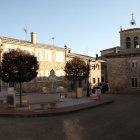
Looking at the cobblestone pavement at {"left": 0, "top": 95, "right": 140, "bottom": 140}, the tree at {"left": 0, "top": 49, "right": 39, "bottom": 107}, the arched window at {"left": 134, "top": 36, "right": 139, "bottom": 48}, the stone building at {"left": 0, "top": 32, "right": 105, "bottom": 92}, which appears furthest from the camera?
the arched window at {"left": 134, "top": 36, "right": 139, "bottom": 48}

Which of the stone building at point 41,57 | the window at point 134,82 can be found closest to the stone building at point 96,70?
the stone building at point 41,57

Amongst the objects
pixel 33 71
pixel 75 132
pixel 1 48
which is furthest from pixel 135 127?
pixel 1 48

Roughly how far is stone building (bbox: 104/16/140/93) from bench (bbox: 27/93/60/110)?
2135cm

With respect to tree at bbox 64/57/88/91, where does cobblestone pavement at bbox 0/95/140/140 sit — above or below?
below

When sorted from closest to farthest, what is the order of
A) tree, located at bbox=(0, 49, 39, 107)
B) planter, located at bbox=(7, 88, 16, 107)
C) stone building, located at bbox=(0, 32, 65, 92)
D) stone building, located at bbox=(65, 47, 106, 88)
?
planter, located at bbox=(7, 88, 16, 107) < tree, located at bbox=(0, 49, 39, 107) < stone building, located at bbox=(0, 32, 65, 92) < stone building, located at bbox=(65, 47, 106, 88)

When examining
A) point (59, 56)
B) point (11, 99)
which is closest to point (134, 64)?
point (59, 56)

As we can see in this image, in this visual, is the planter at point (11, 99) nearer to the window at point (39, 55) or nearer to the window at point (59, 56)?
the window at point (39, 55)

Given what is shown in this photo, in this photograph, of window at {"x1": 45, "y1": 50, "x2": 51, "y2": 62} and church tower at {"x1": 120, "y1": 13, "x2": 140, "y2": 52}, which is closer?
church tower at {"x1": 120, "y1": 13, "x2": 140, "y2": 52}

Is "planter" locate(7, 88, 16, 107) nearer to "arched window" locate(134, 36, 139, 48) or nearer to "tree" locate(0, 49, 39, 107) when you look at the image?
"tree" locate(0, 49, 39, 107)

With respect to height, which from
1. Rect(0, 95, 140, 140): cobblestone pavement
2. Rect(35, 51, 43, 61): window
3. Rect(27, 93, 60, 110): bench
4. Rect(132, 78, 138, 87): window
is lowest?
Rect(0, 95, 140, 140): cobblestone pavement

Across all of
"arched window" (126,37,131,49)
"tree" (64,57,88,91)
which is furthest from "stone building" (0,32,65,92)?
"arched window" (126,37,131,49)

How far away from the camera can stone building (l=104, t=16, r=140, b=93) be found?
130 feet

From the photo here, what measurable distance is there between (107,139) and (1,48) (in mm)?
28825

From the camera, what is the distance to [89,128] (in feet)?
42.1
